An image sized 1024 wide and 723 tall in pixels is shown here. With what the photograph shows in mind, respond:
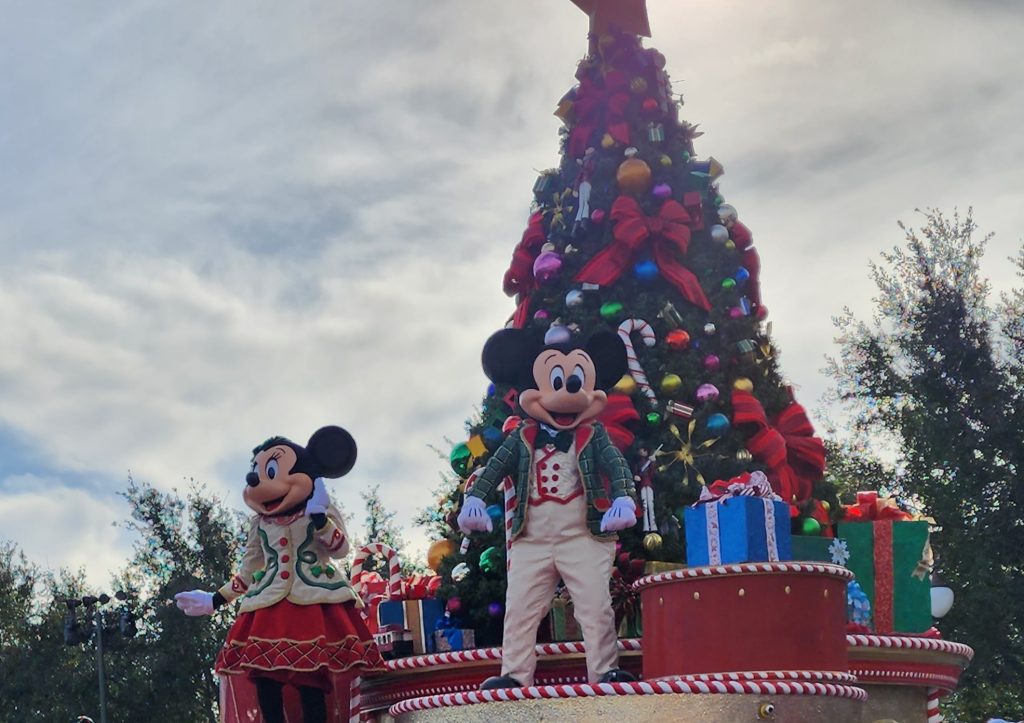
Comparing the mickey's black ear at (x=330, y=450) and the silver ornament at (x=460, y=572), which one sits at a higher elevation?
the mickey's black ear at (x=330, y=450)

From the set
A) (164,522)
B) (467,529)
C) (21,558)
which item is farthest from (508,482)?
(21,558)

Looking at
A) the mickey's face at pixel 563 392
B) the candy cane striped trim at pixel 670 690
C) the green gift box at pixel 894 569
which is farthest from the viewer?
the green gift box at pixel 894 569

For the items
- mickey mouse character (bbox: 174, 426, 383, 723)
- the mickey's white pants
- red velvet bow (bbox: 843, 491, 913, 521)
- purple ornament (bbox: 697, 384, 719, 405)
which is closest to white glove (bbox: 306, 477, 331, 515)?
mickey mouse character (bbox: 174, 426, 383, 723)

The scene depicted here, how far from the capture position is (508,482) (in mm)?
9812

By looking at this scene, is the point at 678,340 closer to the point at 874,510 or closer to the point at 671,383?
the point at 671,383

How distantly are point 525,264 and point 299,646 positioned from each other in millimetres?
3991

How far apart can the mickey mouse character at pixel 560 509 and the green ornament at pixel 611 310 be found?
4.67 ft

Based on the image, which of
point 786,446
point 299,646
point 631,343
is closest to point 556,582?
point 299,646

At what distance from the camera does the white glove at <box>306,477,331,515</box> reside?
10.7 m

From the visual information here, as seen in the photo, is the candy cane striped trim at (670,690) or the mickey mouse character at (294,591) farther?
the mickey mouse character at (294,591)

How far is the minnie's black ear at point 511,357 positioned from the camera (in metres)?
10.2

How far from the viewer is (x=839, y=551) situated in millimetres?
10477

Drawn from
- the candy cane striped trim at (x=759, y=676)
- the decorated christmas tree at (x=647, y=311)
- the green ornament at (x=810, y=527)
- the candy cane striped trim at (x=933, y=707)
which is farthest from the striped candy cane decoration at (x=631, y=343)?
the candy cane striped trim at (x=759, y=676)

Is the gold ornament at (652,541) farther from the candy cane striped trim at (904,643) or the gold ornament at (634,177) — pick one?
the gold ornament at (634,177)
